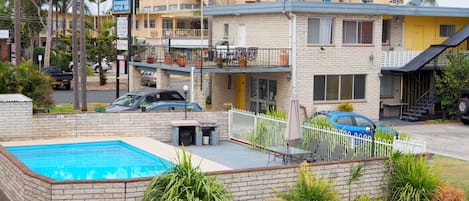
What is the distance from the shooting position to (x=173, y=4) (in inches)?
3041

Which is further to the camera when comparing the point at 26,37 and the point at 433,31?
the point at 26,37

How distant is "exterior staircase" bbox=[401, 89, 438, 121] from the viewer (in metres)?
33.7

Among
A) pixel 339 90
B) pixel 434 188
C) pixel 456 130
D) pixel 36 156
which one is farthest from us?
pixel 339 90

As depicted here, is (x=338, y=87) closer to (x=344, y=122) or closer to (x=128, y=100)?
(x=344, y=122)

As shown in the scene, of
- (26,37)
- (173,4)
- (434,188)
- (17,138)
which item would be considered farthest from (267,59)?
(26,37)

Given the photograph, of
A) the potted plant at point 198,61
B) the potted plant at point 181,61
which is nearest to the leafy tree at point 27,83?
the potted plant at point 181,61

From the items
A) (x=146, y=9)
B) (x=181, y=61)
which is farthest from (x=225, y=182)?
(x=146, y=9)

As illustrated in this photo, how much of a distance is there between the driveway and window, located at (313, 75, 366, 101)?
111 inches

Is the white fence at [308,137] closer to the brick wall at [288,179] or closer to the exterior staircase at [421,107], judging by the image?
the brick wall at [288,179]

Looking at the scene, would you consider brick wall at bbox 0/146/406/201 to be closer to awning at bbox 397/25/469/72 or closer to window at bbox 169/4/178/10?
Answer: awning at bbox 397/25/469/72

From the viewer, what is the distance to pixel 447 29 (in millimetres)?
37031

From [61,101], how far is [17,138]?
2051cm

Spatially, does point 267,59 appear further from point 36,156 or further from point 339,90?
point 36,156

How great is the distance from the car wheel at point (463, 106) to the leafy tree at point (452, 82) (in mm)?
864
